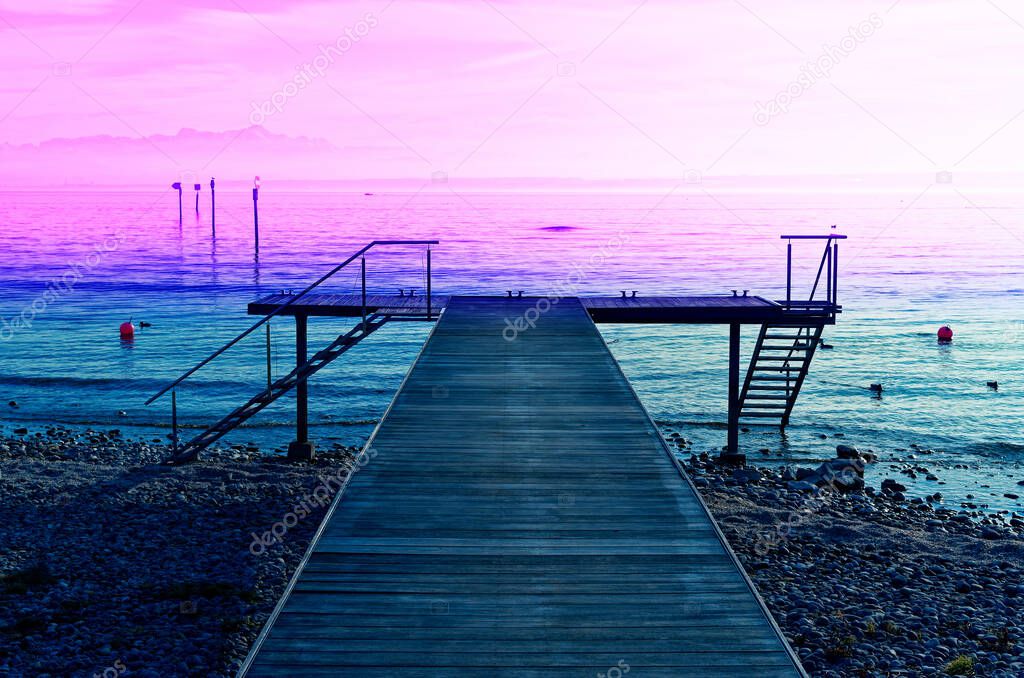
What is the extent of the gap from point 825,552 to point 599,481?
20.1ft

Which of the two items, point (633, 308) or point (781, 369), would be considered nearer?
point (633, 308)

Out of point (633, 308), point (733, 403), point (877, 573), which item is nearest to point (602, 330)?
point (733, 403)

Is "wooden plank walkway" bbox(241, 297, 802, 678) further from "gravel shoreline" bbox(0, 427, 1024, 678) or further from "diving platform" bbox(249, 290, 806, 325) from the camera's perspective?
"diving platform" bbox(249, 290, 806, 325)

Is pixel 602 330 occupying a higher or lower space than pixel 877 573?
higher

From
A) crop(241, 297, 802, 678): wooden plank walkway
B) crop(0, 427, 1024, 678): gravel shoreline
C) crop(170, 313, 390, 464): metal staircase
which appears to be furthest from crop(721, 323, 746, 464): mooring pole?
crop(241, 297, 802, 678): wooden plank walkway

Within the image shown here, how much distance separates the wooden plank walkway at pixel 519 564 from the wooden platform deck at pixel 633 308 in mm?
7156

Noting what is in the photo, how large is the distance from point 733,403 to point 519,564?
14655 mm

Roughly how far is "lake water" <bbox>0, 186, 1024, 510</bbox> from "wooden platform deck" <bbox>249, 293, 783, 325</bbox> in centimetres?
482

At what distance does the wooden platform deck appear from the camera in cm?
1805

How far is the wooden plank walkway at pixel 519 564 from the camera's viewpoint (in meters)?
5.68

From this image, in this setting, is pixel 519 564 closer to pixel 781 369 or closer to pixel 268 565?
pixel 268 565

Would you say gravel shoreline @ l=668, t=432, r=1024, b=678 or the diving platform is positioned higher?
the diving platform

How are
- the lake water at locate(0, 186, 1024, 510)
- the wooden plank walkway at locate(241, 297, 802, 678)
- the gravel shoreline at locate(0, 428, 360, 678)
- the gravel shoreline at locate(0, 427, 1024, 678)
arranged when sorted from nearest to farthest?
the wooden plank walkway at locate(241, 297, 802, 678) → the gravel shoreline at locate(0, 428, 360, 678) → the gravel shoreline at locate(0, 427, 1024, 678) → the lake water at locate(0, 186, 1024, 510)

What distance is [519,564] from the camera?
272 inches
